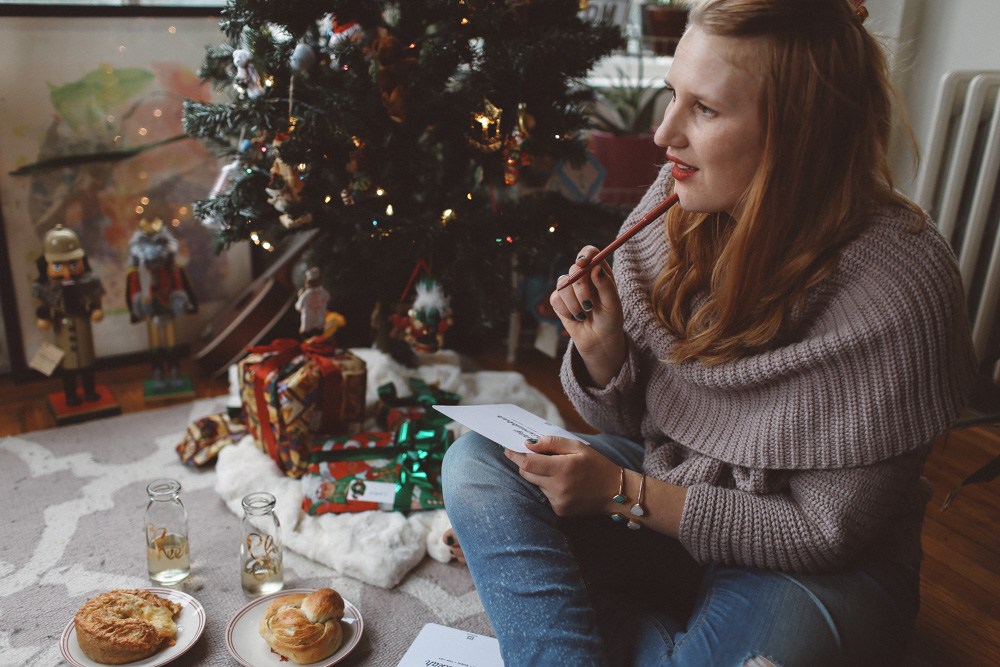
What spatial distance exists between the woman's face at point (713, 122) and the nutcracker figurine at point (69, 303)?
1.42m

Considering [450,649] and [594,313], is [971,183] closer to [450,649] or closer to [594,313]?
[594,313]

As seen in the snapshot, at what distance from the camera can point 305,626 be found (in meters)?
1.20

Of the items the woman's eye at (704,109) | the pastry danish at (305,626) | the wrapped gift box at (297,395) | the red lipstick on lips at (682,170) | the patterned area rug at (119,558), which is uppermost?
the woman's eye at (704,109)

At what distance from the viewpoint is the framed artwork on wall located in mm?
1976

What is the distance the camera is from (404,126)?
1.73 metres

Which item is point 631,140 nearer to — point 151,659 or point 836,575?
point 836,575

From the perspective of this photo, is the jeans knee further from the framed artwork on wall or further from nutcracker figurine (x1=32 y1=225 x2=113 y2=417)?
the framed artwork on wall

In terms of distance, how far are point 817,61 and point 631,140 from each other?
1.28 meters

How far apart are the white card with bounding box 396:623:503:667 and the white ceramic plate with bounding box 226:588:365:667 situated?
0.29 feet

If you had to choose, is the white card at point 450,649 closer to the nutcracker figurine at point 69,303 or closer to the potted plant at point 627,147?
the nutcracker figurine at point 69,303

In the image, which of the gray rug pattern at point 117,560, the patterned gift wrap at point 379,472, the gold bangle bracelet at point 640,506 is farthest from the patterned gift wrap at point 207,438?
the gold bangle bracelet at point 640,506

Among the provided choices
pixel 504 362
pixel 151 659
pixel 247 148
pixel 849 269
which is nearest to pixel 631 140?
pixel 504 362

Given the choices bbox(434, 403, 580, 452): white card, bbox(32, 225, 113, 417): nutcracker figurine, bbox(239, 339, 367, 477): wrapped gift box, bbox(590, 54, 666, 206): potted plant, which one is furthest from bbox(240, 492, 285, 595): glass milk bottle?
bbox(590, 54, 666, 206): potted plant

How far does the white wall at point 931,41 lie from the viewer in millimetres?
1910
